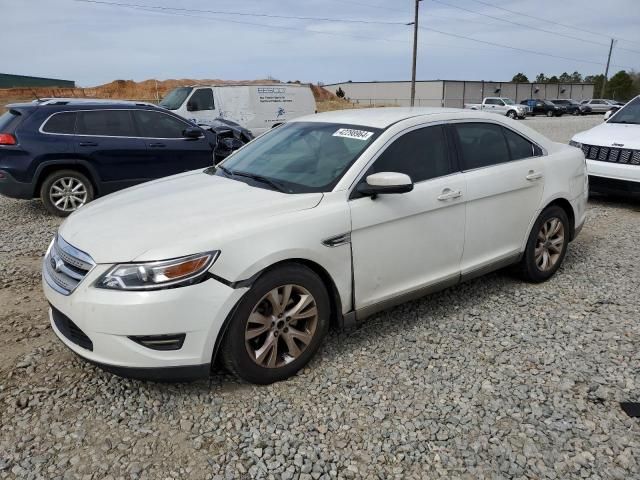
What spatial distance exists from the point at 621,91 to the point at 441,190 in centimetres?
9079

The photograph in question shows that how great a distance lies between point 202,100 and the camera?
13898 mm

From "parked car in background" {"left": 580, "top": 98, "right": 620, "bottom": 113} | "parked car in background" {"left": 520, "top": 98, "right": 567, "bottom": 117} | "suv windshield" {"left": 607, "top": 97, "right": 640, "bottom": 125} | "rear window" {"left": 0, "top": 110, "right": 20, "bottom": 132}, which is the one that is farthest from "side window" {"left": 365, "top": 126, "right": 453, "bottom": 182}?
"parked car in background" {"left": 580, "top": 98, "right": 620, "bottom": 113}

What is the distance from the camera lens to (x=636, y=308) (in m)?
4.22

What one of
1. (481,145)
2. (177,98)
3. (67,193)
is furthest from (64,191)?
(177,98)

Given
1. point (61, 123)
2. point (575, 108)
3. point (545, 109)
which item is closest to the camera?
point (61, 123)

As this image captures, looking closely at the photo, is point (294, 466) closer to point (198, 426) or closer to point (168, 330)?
point (198, 426)

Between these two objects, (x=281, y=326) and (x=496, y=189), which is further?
(x=496, y=189)

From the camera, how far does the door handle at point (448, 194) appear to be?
371 centimetres

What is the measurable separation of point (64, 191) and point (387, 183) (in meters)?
5.88

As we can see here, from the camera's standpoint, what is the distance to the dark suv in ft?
23.4

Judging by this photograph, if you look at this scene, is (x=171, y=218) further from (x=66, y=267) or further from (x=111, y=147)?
(x=111, y=147)

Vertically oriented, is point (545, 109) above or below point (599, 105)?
above

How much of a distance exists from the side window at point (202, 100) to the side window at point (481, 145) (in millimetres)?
10886

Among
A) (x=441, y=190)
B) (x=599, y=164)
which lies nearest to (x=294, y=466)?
(x=441, y=190)
